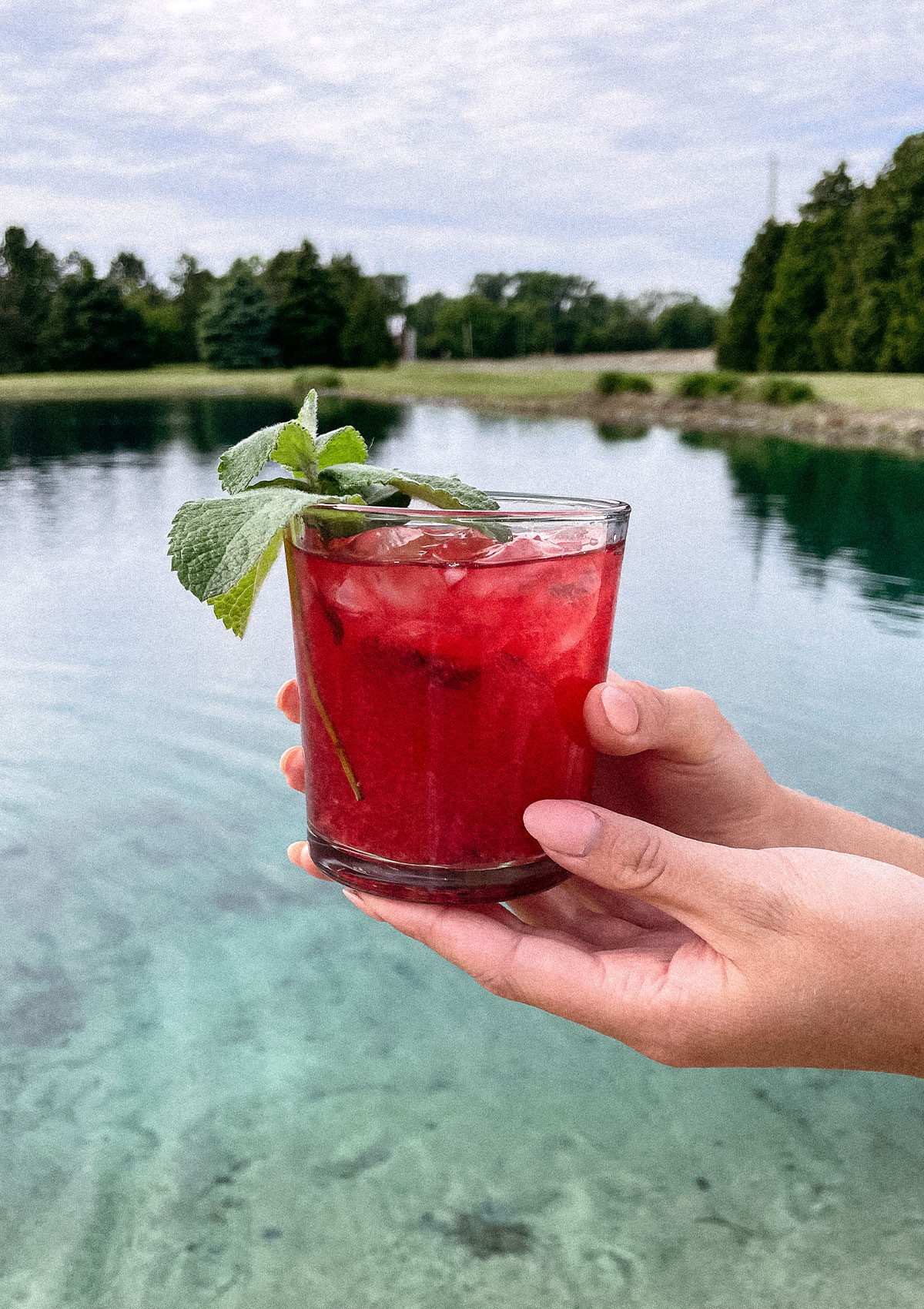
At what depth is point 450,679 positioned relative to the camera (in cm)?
133

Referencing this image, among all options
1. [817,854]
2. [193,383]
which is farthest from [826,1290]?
[193,383]

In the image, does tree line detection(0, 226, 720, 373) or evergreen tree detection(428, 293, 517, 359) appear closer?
tree line detection(0, 226, 720, 373)

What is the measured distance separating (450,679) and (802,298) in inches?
1210

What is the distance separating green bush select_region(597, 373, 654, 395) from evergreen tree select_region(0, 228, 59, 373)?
26864 millimetres

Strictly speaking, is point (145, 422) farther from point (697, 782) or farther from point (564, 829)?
point (564, 829)

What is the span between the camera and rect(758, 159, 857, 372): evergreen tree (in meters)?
28.0

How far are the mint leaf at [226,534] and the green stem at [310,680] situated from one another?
17 cm

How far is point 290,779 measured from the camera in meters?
1.86

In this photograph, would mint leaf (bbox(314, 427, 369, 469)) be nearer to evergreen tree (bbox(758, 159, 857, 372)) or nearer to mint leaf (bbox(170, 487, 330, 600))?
mint leaf (bbox(170, 487, 330, 600))

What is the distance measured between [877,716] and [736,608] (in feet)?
8.62

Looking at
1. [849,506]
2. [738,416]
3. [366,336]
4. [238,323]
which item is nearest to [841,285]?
[738,416]

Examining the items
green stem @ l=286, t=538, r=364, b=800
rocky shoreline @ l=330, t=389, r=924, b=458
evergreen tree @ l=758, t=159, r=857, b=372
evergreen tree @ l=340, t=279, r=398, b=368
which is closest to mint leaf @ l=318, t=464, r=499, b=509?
green stem @ l=286, t=538, r=364, b=800

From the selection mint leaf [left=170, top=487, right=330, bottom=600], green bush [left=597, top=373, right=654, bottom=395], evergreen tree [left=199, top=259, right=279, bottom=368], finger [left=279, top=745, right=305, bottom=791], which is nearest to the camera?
mint leaf [left=170, top=487, right=330, bottom=600]

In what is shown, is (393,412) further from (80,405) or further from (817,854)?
(817,854)
